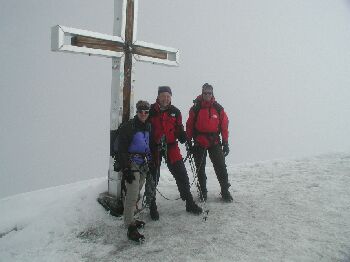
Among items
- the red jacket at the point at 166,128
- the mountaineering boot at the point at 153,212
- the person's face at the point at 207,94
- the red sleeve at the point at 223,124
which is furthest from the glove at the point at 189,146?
the mountaineering boot at the point at 153,212

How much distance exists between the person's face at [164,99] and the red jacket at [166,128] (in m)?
0.10

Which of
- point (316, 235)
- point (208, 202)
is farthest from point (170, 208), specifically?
point (316, 235)

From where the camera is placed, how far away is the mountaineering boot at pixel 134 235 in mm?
5363

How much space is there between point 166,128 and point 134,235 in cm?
202

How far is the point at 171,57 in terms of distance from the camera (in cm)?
751

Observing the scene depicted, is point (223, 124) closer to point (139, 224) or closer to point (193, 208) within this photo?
point (193, 208)

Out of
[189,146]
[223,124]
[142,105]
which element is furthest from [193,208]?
[142,105]

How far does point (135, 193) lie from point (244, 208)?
2.41 metres

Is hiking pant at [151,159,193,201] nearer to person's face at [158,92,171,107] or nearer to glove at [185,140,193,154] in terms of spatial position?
glove at [185,140,193,154]

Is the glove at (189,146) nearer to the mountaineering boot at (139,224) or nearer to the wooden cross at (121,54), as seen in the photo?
the wooden cross at (121,54)

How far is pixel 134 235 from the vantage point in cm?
541

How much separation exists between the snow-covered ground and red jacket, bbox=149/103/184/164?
1.20 m

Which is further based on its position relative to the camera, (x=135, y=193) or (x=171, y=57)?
(x=171, y=57)

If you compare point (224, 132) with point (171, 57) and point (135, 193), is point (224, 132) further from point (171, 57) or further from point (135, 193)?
point (135, 193)
